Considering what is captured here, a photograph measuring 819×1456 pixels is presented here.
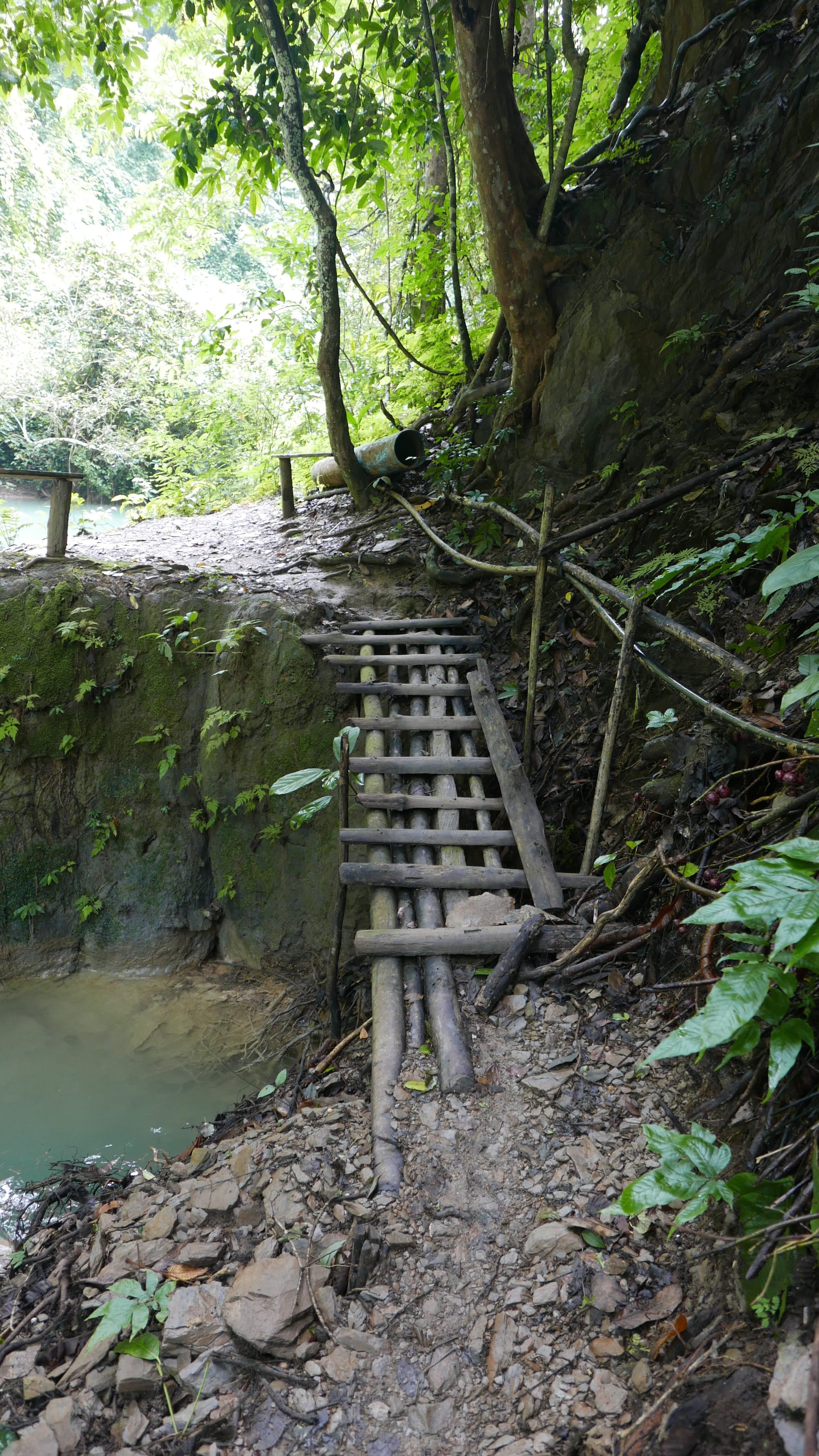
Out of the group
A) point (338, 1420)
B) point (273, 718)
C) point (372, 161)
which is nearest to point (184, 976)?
point (273, 718)

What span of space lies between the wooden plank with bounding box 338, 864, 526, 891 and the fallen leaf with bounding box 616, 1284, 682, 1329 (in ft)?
5.96

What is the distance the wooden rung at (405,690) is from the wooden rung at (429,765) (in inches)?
24.9

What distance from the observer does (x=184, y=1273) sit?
196 cm

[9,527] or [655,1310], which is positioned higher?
[9,527]

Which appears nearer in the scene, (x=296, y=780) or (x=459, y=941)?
(x=296, y=780)

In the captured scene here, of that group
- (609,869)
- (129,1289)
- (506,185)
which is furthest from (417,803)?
(506,185)

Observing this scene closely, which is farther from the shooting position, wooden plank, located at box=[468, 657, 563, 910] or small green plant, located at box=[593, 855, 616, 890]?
wooden plank, located at box=[468, 657, 563, 910]

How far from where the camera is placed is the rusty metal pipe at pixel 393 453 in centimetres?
680

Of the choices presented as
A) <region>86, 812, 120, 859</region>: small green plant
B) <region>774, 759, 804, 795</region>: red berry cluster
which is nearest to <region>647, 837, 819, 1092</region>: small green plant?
<region>774, 759, 804, 795</region>: red berry cluster

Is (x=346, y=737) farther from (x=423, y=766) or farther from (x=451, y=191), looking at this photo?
(x=451, y=191)

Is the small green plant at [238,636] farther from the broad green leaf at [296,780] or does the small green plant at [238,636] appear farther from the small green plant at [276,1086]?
the small green plant at [276,1086]

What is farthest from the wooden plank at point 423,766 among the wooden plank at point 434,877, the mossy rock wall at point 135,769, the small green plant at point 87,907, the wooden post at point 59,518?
the wooden post at point 59,518

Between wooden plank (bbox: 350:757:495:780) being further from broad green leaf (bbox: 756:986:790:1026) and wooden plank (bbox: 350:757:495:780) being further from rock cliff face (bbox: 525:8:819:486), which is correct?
broad green leaf (bbox: 756:986:790:1026)

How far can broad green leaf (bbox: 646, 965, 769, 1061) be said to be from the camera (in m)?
1.15
